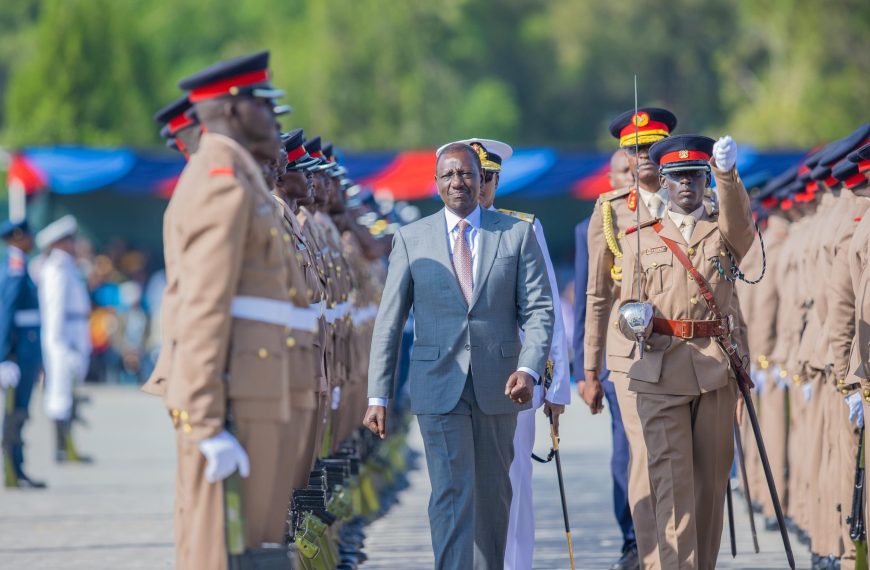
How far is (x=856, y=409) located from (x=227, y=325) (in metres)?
4.43

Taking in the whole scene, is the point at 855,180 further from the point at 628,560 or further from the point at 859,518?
the point at 628,560

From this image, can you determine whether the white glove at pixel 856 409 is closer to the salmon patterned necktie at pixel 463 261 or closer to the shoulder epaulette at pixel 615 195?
the shoulder epaulette at pixel 615 195

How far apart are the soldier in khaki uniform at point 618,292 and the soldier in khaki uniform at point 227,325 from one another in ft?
9.10

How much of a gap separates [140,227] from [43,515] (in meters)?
18.0

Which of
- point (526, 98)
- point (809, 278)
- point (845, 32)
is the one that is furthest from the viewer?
point (526, 98)

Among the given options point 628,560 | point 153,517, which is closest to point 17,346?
point 153,517

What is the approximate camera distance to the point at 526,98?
6825 cm

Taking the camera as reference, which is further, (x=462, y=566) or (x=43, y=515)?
(x=43, y=515)

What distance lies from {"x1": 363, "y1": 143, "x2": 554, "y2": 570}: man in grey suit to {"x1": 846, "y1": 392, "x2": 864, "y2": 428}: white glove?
7.24 feet

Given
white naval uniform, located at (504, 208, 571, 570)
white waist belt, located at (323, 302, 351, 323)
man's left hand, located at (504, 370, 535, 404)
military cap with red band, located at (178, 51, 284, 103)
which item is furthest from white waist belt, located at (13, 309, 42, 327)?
military cap with red band, located at (178, 51, 284, 103)

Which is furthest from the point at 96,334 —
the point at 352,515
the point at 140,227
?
the point at 352,515

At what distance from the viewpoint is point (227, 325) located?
6.47 metres

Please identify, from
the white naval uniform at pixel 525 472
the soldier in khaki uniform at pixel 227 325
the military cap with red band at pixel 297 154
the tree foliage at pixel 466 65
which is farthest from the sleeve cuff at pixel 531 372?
the tree foliage at pixel 466 65

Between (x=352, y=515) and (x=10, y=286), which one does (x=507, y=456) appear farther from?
(x=10, y=286)
